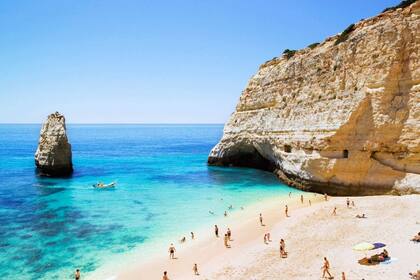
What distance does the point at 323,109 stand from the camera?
101 feet

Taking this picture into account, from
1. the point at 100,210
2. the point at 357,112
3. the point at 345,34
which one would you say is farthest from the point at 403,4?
the point at 100,210

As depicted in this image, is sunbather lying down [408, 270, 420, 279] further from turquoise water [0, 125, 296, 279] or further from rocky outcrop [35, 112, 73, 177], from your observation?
rocky outcrop [35, 112, 73, 177]

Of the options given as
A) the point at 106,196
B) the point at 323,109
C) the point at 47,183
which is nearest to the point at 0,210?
the point at 106,196

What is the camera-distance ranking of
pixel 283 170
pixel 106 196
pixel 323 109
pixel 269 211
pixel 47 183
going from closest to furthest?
pixel 269 211, pixel 323 109, pixel 106 196, pixel 283 170, pixel 47 183

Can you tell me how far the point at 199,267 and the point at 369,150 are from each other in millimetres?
17133

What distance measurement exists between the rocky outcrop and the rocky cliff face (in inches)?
1065

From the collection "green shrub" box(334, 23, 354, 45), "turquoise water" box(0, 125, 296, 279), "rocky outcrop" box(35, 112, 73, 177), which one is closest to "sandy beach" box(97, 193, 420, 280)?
"turquoise water" box(0, 125, 296, 279)

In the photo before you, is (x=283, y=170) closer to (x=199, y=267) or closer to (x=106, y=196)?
(x=106, y=196)

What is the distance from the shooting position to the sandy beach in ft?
50.4

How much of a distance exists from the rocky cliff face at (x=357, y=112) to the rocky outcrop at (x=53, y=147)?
27.0 m

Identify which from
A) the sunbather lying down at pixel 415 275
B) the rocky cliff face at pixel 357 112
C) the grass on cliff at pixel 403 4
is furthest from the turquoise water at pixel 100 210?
the grass on cliff at pixel 403 4

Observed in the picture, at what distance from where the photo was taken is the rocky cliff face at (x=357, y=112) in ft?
83.2

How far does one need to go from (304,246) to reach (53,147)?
3601cm

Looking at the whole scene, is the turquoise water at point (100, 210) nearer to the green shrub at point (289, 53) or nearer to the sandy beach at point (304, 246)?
the sandy beach at point (304, 246)
